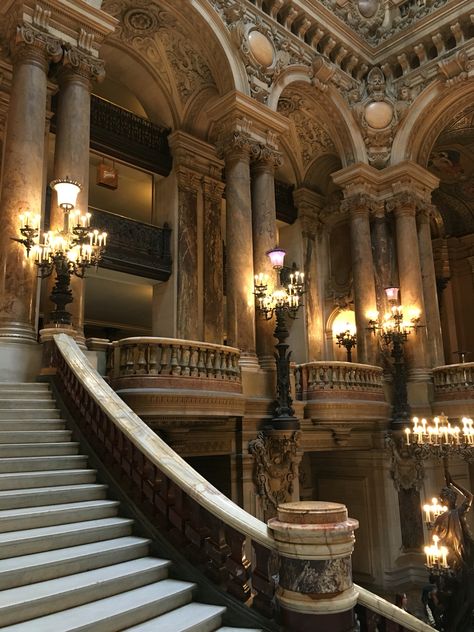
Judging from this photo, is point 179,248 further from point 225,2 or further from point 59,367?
point 59,367

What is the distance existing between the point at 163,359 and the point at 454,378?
8043 mm

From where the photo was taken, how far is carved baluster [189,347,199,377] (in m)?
8.41

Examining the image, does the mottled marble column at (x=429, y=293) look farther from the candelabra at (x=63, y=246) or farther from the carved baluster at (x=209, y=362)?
the candelabra at (x=63, y=246)

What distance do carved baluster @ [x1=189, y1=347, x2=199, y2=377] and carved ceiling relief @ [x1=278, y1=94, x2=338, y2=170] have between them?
8683mm

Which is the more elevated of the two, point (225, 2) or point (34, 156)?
point (225, 2)

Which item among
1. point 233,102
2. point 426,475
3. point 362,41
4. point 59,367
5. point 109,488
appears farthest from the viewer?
point 362,41

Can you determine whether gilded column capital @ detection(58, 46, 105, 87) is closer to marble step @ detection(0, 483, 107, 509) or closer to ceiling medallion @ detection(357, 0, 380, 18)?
marble step @ detection(0, 483, 107, 509)

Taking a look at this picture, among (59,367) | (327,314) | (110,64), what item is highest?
(110,64)

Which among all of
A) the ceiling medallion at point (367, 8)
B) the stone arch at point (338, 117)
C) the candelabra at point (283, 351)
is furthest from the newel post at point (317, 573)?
the ceiling medallion at point (367, 8)

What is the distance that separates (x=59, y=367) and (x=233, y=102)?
7.14 m

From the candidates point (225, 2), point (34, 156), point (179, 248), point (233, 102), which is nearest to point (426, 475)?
point (179, 248)

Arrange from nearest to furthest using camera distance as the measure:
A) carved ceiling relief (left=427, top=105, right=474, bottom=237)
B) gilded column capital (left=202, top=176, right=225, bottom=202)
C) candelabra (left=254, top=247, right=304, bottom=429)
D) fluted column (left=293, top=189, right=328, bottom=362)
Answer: candelabra (left=254, top=247, right=304, bottom=429), gilded column capital (left=202, top=176, right=225, bottom=202), fluted column (left=293, top=189, right=328, bottom=362), carved ceiling relief (left=427, top=105, right=474, bottom=237)

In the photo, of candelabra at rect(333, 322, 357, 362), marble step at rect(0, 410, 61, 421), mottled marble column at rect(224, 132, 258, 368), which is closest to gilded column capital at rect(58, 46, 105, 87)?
mottled marble column at rect(224, 132, 258, 368)

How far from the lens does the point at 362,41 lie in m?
14.8
